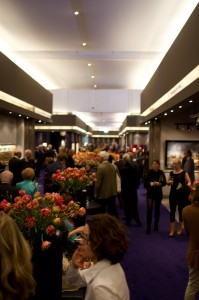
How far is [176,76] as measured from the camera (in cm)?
763

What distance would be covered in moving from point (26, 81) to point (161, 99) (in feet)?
14.8

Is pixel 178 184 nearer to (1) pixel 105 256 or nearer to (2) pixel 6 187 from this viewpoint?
(2) pixel 6 187

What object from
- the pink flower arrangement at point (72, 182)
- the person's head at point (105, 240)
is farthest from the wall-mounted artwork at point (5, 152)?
the person's head at point (105, 240)

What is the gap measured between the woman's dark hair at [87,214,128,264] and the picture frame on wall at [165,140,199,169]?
32.6ft

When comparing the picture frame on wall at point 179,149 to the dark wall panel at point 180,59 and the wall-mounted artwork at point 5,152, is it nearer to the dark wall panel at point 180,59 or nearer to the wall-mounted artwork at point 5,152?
the dark wall panel at point 180,59

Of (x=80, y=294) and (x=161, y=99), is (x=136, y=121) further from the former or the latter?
(x=80, y=294)

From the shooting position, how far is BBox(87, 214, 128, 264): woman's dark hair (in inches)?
76.3

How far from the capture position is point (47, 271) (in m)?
2.34

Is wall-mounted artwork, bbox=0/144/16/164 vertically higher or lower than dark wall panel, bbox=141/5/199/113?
lower

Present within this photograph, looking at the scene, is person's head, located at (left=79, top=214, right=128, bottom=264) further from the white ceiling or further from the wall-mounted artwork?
the wall-mounted artwork

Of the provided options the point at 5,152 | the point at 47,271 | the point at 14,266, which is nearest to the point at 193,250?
the point at 47,271

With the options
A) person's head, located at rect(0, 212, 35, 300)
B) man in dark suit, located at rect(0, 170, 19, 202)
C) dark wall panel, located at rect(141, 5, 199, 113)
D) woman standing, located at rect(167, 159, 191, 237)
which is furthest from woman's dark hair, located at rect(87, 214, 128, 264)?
woman standing, located at rect(167, 159, 191, 237)

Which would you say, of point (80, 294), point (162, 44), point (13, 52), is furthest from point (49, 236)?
point (13, 52)

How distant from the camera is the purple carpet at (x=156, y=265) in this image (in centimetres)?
454
